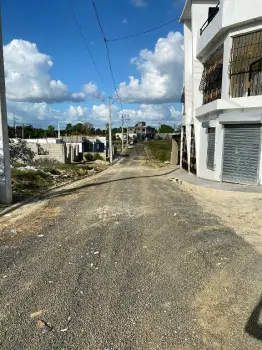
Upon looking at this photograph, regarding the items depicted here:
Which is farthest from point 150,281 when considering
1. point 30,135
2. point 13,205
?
point 30,135

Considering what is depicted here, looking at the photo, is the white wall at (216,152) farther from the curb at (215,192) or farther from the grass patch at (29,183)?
the grass patch at (29,183)

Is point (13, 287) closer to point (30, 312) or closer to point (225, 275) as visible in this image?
point (30, 312)

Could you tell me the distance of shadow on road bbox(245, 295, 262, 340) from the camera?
10.8ft

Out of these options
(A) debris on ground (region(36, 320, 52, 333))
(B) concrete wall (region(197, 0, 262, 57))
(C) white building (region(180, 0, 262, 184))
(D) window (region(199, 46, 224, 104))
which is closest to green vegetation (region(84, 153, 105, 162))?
(D) window (region(199, 46, 224, 104))

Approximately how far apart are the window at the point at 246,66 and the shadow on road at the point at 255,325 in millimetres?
11151

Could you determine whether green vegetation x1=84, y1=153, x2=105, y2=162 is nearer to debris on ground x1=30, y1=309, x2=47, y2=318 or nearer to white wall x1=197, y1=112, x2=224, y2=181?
white wall x1=197, y1=112, x2=224, y2=181

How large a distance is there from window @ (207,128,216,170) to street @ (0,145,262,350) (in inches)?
300

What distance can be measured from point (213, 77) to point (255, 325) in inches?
581

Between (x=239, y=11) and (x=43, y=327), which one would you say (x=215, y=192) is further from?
(x=43, y=327)

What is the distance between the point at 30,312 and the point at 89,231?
3.34m

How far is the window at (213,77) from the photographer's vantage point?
50.2ft

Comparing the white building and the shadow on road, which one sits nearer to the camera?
the shadow on road

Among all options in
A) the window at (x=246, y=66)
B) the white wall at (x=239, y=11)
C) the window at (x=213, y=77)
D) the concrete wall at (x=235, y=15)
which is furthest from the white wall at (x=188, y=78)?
the white wall at (x=239, y=11)

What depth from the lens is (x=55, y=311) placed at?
370 cm
